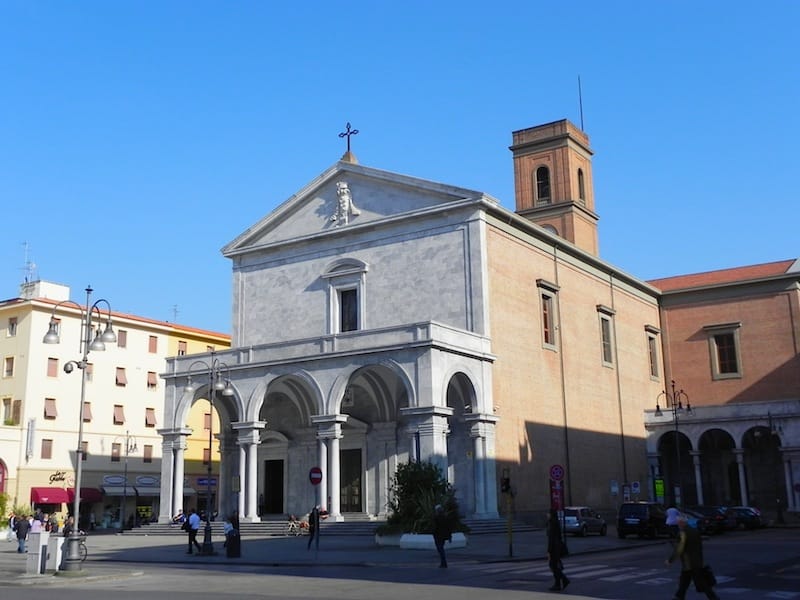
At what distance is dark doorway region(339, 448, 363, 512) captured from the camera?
38.3 m

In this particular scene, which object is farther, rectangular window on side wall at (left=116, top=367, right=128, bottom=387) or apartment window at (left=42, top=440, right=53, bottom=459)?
rectangular window on side wall at (left=116, top=367, right=128, bottom=387)

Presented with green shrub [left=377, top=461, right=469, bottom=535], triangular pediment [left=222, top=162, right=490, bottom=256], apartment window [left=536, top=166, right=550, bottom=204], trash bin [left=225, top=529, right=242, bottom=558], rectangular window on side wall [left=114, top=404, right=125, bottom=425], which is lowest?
trash bin [left=225, top=529, right=242, bottom=558]

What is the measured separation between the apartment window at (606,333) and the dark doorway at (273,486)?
1756 cm

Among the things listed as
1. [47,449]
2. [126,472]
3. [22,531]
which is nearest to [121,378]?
[126,472]

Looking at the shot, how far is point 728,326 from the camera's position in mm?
51906

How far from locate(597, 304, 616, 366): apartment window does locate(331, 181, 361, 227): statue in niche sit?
14.4m

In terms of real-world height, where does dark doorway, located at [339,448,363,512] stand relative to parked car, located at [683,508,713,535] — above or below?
above

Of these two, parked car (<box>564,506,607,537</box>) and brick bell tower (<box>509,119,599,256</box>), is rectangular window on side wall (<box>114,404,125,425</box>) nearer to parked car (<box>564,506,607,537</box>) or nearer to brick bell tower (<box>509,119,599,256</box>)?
brick bell tower (<box>509,119,599,256</box>)

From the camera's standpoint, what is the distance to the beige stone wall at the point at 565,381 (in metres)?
37.4

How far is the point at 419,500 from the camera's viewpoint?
2738 cm

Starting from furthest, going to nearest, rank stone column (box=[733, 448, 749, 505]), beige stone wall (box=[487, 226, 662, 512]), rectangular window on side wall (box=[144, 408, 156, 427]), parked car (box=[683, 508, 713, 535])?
rectangular window on side wall (box=[144, 408, 156, 427]), stone column (box=[733, 448, 749, 505]), beige stone wall (box=[487, 226, 662, 512]), parked car (box=[683, 508, 713, 535])

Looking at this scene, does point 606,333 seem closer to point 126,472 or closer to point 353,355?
point 353,355

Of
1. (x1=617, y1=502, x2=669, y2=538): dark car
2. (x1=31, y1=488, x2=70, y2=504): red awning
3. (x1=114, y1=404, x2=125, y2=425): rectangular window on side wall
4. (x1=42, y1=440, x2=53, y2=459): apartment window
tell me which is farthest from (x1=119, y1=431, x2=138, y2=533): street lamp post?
(x1=617, y1=502, x2=669, y2=538): dark car

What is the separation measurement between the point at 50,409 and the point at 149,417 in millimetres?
7541
